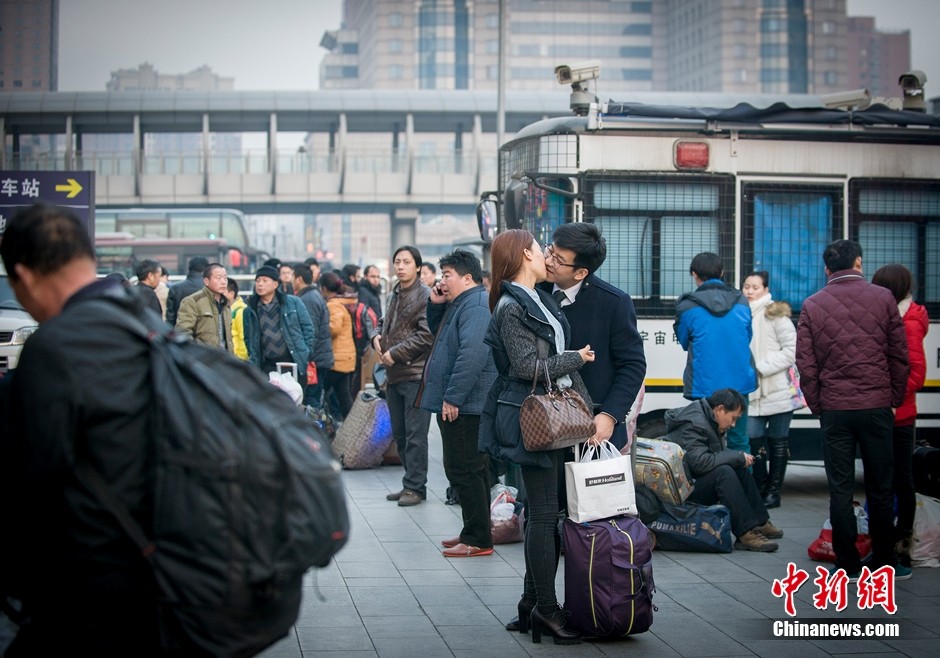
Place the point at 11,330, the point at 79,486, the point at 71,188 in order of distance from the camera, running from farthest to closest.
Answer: the point at 11,330 → the point at 71,188 → the point at 79,486

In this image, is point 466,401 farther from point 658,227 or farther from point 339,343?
point 339,343

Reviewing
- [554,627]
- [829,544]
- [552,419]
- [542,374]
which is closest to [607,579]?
[554,627]

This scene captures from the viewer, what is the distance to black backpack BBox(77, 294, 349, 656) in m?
2.68

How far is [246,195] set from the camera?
154 feet

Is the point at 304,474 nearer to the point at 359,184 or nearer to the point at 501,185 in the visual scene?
the point at 501,185

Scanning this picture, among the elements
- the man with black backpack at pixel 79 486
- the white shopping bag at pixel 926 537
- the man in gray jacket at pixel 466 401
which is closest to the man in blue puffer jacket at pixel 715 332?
the white shopping bag at pixel 926 537

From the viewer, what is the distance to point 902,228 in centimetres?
988

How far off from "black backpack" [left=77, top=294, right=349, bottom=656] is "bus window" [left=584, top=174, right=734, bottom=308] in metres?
6.74

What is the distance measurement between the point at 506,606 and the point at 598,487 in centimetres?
117

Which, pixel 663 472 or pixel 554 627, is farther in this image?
pixel 663 472

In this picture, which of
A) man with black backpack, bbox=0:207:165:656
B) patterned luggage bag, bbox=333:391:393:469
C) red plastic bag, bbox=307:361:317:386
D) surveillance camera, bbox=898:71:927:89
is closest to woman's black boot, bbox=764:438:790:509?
surveillance camera, bbox=898:71:927:89

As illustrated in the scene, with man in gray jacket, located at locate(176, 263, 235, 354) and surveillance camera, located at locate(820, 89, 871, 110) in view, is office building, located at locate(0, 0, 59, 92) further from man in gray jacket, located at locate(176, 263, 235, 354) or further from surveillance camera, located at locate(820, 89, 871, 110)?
surveillance camera, located at locate(820, 89, 871, 110)

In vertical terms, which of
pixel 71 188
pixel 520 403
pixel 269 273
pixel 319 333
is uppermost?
pixel 71 188

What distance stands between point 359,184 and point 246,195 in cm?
462
